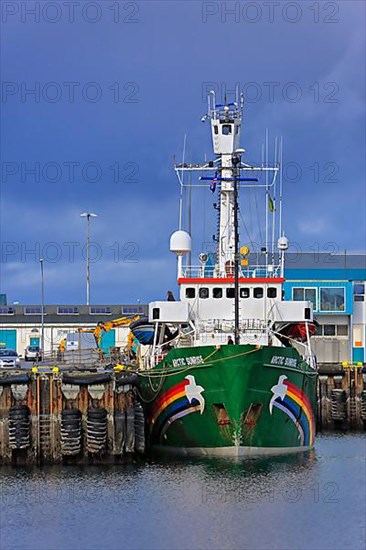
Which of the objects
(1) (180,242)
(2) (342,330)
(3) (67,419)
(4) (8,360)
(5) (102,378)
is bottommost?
(3) (67,419)

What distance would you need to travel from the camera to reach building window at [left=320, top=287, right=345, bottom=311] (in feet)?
249

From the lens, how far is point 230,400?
3744cm

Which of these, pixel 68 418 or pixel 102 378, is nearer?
pixel 68 418

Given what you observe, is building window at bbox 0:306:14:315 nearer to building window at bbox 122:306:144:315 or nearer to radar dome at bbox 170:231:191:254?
building window at bbox 122:306:144:315

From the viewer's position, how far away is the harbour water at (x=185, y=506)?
2791 centimetres

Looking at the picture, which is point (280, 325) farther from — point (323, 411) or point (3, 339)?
point (3, 339)

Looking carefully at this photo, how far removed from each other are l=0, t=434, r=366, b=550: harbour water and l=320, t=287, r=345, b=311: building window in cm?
3639

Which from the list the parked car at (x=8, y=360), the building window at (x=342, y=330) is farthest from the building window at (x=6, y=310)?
the building window at (x=342, y=330)

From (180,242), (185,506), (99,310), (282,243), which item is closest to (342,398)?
(282,243)

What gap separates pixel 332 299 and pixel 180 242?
111 feet

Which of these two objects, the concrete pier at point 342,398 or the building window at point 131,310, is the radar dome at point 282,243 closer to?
the concrete pier at point 342,398

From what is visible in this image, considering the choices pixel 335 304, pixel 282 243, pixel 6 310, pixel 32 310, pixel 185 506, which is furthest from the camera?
pixel 6 310

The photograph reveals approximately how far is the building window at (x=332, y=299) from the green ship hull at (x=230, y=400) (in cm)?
3614

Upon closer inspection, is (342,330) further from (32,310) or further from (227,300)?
(227,300)
